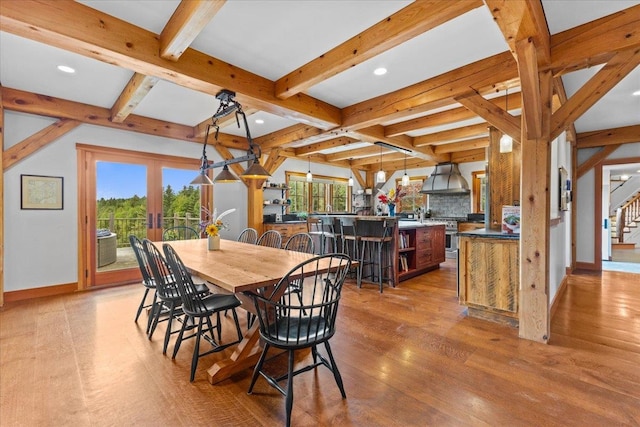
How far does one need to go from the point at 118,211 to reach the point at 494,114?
527cm

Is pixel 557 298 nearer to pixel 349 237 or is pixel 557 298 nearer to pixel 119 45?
pixel 349 237

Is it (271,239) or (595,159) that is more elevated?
(595,159)

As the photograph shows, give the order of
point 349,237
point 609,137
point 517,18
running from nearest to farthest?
1. point 517,18
2. point 349,237
3. point 609,137

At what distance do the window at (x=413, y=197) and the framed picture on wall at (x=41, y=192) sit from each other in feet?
25.6

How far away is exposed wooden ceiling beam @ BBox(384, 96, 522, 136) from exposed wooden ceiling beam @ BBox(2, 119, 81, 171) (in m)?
4.78

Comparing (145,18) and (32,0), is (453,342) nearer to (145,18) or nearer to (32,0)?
(145,18)

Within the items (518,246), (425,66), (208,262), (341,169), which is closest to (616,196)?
(341,169)

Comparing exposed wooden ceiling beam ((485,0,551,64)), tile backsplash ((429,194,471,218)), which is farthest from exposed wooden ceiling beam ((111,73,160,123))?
tile backsplash ((429,194,471,218))

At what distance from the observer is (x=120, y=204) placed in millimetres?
4617

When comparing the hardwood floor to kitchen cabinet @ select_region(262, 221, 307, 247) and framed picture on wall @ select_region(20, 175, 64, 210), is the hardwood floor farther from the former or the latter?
kitchen cabinet @ select_region(262, 221, 307, 247)

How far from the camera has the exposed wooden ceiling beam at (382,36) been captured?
1887 mm

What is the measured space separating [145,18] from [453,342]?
11.8 feet

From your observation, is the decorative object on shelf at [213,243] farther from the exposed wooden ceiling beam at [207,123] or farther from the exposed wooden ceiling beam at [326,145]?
the exposed wooden ceiling beam at [326,145]

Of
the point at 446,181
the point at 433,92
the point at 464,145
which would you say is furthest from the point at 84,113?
the point at 446,181
